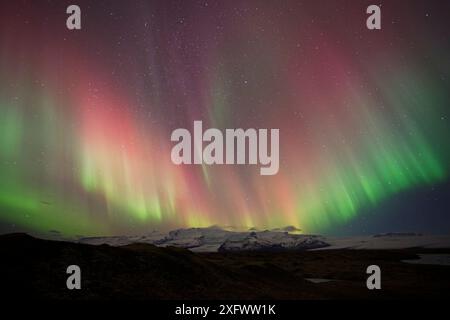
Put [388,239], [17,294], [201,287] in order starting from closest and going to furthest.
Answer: [17,294], [201,287], [388,239]

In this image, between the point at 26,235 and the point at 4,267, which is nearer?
the point at 4,267

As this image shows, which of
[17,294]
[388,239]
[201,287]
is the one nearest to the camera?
[17,294]

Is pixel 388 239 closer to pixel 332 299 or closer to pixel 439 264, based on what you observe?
pixel 439 264

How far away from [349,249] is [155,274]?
15.1ft

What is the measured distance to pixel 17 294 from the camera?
9641 mm

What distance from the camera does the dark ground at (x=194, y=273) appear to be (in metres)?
9.87

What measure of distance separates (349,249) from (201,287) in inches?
146

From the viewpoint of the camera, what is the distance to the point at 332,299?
9969mm

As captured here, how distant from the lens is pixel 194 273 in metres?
10.7

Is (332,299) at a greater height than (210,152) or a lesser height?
lesser

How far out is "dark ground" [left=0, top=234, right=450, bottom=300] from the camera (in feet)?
32.4
